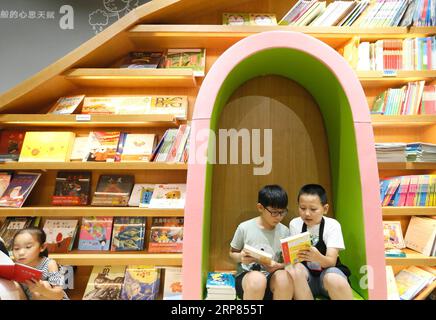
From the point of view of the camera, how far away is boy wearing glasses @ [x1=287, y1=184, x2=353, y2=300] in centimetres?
122

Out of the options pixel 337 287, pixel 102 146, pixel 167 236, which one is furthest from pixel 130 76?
pixel 337 287

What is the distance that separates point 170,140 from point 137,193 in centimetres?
47

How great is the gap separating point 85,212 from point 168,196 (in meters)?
0.57

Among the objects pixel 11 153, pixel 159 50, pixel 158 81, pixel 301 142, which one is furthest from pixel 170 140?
pixel 11 153

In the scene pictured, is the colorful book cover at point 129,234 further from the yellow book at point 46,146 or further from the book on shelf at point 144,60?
the book on shelf at point 144,60

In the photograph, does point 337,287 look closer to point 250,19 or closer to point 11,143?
point 250,19

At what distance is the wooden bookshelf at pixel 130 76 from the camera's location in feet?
6.77

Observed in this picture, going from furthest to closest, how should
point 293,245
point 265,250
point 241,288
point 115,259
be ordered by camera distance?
point 115,259
point 265,250
point 241,288
point 293,245

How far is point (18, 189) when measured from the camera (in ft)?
7.01

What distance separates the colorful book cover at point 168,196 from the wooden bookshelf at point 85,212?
5cm

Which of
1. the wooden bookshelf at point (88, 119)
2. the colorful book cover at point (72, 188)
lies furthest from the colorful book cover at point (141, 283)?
the wooden bookshelf at point (88, 119)

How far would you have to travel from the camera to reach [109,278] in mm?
2090

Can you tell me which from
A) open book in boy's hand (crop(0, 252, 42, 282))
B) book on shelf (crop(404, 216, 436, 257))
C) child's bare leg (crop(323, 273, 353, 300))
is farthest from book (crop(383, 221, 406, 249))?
open book in boy's hand (crop(0, 252, 42, 282))

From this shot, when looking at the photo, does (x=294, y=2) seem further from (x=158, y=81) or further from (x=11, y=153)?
(x=11, y=153)
